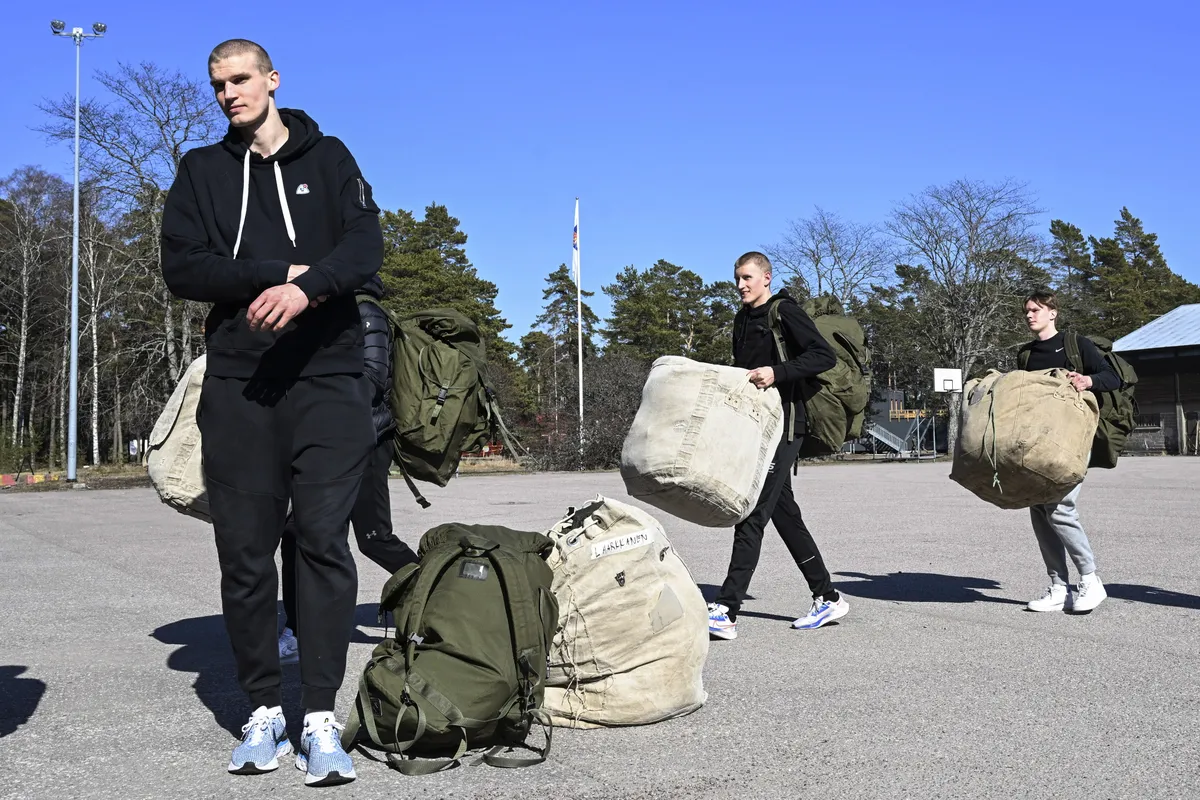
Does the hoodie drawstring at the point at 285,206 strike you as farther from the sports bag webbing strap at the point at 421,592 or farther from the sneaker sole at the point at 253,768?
the sneaker sole at the point at 253,768

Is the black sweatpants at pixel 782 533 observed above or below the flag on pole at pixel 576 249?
below

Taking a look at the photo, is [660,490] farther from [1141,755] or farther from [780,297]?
[1141,755]

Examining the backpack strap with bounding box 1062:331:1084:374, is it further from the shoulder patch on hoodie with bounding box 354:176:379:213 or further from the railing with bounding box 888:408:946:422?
the railing with bounding box 888:408:946:422

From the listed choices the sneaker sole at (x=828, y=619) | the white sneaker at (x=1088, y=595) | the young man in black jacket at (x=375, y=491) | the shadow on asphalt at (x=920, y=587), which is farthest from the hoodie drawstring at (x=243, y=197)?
the white sneaker at (x=1088, y=595)

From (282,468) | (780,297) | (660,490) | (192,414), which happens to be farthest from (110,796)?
(780,297)

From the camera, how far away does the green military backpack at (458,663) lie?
12.1ft

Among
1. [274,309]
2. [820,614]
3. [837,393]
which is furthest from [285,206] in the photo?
[820,614]

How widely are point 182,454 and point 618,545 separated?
1.94 m

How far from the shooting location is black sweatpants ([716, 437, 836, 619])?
245 inches

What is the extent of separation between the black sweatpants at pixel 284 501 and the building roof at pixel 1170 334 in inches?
1974

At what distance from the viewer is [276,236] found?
377cm

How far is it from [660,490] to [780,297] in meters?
1.73

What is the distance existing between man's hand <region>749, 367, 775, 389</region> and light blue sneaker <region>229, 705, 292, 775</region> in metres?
2.94

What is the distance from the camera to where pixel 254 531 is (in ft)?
12.2
